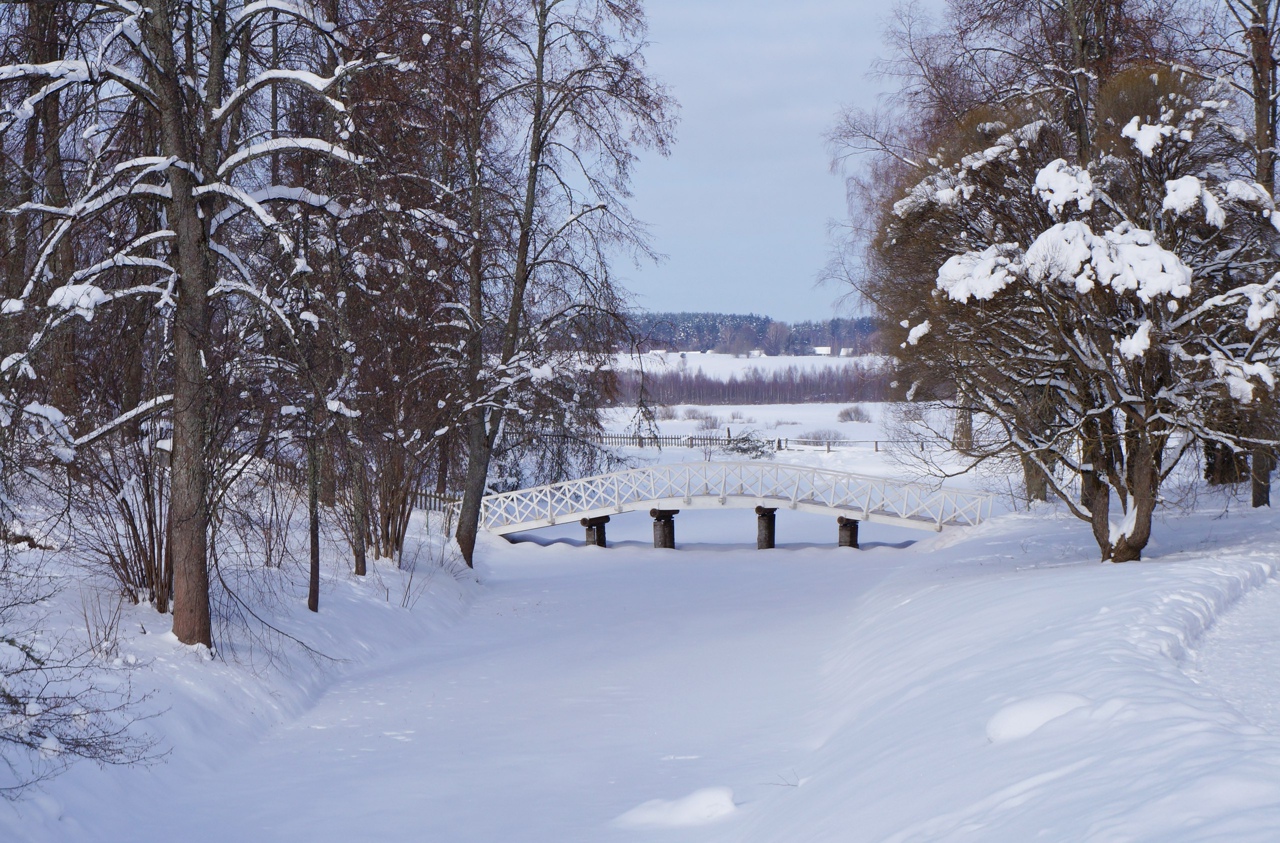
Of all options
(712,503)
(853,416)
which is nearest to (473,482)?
(712,503)

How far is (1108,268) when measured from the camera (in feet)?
30.2

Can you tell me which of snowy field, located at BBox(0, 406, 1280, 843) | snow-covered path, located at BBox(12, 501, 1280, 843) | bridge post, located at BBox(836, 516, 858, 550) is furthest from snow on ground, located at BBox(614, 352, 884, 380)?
snow-covered path, located at BBox(12, 501, 1280, 843)

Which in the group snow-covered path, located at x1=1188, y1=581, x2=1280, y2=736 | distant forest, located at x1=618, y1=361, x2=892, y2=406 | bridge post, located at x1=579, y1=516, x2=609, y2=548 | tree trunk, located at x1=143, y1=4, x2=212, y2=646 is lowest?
bridge post, located at x1=579, y1=516, x2=609, y2=548

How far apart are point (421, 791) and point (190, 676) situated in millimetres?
2020

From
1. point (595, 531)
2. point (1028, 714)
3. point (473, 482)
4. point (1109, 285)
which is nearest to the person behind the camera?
point (1028, 714)

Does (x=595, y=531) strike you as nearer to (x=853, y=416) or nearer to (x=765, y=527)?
(x=765, y=527)

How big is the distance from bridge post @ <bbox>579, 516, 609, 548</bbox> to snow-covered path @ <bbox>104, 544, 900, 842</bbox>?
8.40 m

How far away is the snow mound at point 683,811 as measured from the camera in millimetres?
5855

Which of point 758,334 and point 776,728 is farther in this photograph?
point 758,334

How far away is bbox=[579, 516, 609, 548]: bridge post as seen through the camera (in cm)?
2212

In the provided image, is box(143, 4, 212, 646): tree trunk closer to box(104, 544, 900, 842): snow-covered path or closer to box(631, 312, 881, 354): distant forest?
box(104, 544, 900, 842): snow-covered path

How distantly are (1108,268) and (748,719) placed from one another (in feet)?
16.0

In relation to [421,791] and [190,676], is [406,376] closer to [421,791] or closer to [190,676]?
[190,676]

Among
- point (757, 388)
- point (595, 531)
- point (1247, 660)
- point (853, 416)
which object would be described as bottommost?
point (595, 531)
